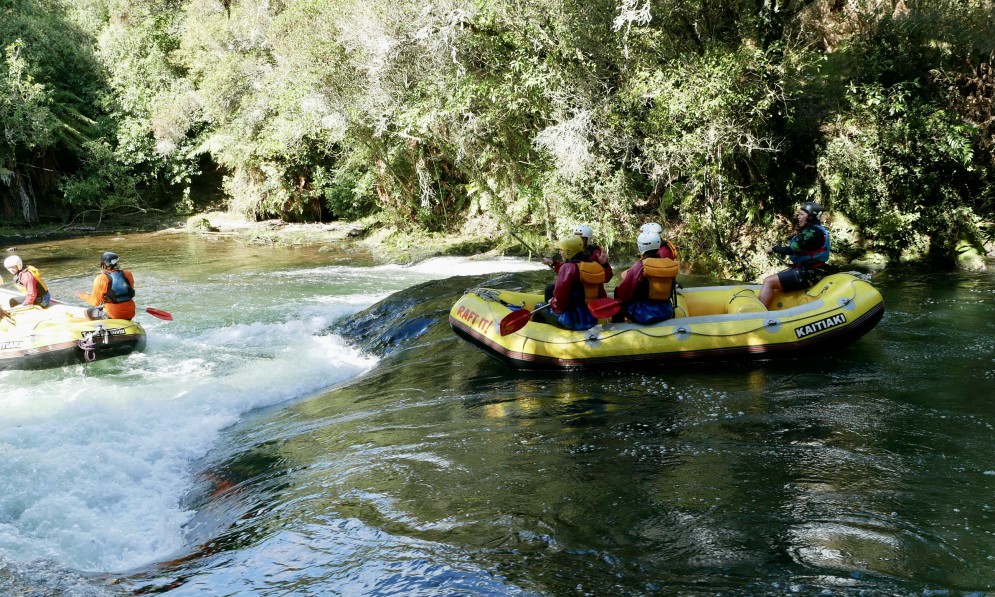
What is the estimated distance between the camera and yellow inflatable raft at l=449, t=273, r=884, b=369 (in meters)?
6.61

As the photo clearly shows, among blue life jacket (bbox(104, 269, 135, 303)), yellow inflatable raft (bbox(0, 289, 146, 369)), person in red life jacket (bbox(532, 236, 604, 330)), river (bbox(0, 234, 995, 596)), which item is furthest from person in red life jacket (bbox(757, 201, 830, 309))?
blue life jacket (bbox(104, 269, 135, 303))

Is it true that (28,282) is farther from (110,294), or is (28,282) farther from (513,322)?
(513,322)

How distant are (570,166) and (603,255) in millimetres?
5397

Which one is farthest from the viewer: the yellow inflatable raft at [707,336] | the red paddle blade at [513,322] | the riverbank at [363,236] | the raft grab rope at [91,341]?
the riverbank at [363,236]

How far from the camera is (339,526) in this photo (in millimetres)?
3900

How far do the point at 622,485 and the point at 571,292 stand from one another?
10.0 ft

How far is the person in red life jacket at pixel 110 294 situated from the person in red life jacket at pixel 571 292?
19.1ft

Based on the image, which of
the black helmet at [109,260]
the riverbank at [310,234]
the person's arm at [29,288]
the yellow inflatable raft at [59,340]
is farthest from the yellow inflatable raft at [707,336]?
the riverbank at [310,234]

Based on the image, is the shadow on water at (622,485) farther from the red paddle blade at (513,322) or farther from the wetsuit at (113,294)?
the wetsuit at (113,294)

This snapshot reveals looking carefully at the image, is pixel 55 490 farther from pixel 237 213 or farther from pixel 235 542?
pixel 237 213

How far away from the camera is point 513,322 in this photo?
22.5ft

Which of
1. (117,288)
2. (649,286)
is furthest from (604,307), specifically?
(117,288)

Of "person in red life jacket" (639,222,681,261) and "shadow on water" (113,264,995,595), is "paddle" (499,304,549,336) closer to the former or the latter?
"shadow on water" (113,264,995,595)

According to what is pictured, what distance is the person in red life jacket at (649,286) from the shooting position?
22.0ft
